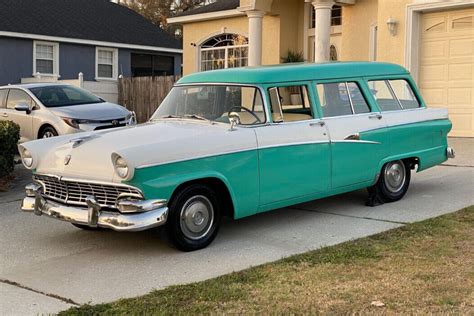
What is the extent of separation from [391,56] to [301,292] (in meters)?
10.6

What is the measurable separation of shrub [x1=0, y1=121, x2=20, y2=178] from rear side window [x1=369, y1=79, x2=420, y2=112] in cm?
554

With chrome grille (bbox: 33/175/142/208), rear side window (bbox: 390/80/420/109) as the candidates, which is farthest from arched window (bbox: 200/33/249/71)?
chrome grille (bbox: 33/175/142/208)

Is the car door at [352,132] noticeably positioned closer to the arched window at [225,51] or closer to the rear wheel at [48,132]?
the rear wheel at [48,132]

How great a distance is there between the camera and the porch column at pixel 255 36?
17.5 m

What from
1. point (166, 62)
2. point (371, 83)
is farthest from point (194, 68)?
point (371, 83)

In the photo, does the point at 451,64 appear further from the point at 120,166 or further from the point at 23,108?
the point at 120,166

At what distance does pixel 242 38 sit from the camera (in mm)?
20234

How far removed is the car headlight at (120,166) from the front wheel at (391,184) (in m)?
3.50

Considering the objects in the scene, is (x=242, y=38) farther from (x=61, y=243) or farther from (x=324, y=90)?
(x=61, y=243)

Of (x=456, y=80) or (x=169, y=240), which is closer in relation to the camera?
(x=169, y=240)

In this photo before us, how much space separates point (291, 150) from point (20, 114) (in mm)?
8308

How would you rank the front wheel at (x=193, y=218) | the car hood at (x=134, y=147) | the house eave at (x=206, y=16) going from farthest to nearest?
1. the house eave at (x=206, y=16)
2. the front wheel at (x=193, y=218)
3. the car hood at (x=134, y=147)

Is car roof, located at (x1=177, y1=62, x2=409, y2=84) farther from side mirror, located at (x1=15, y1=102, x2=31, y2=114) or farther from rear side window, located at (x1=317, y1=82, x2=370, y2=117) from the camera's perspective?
side mirror, located at (x1=15, y1=102, x2=31, y2=114)

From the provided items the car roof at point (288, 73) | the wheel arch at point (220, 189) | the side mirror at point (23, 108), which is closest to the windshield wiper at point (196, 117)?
the car roof at point (288, 73)
